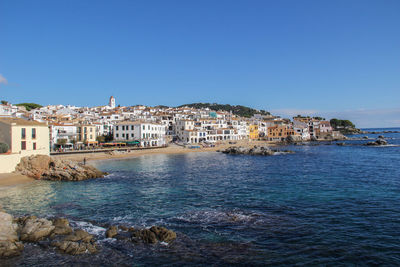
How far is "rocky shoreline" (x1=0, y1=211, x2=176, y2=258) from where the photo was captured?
13398 mm

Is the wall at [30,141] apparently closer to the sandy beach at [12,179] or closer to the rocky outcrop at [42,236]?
the sandy beach at [12,179]

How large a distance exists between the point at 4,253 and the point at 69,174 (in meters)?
22.2

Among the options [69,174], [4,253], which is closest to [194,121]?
[69,174]

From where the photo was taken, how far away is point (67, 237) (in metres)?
14.5

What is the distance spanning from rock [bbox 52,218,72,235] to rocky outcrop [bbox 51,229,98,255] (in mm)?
689

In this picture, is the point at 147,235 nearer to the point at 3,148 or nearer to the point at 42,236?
the point at 42,236

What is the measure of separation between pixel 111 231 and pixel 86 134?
5933 centimetres

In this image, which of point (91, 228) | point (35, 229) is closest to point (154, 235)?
point (91, 228)

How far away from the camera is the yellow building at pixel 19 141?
33.5m

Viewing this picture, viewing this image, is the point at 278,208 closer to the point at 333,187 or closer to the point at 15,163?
the point at 333,187

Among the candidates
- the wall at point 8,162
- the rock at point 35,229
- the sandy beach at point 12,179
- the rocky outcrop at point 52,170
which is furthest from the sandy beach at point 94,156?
the rock at point 35,229

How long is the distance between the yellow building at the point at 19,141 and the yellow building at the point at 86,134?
2927cm

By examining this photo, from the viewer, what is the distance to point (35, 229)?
50.1 ft

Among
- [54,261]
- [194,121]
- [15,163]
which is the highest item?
[194,121]
